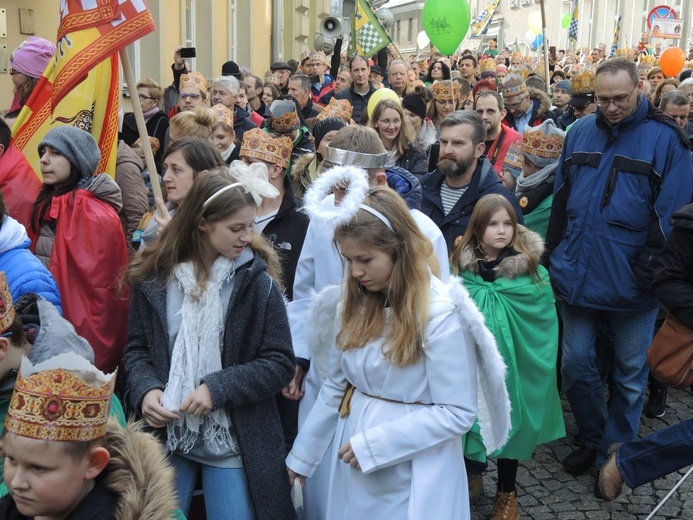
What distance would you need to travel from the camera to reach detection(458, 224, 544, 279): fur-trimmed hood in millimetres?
4906

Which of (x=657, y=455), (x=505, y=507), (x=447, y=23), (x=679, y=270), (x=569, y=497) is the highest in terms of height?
(x=447, y=23)

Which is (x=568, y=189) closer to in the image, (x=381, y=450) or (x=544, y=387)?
(x=544, y=387)

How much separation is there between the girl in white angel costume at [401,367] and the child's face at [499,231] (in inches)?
67.6

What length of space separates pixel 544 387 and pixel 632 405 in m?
0.75

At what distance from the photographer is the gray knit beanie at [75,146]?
4582 millimetres

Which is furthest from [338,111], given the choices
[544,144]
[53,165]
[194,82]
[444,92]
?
[53,165]

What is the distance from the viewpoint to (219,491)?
3373 mm

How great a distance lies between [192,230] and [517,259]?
2.08 metres

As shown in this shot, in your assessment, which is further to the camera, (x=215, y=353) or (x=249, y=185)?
(x=249, y=185)

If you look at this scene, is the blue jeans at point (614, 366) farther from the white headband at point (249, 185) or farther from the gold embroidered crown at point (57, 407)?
the gold embroidered crown at point (57, 407)

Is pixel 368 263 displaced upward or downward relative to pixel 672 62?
downward

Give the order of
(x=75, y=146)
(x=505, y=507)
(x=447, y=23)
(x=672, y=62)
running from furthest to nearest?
1. (x=672, y=62)
2. (x=447, y=23)
3. (x=505, y=507)
4. (x=75, y=146)

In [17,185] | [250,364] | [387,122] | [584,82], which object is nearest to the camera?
[250,364]

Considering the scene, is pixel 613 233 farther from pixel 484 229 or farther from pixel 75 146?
pixel 75 146
